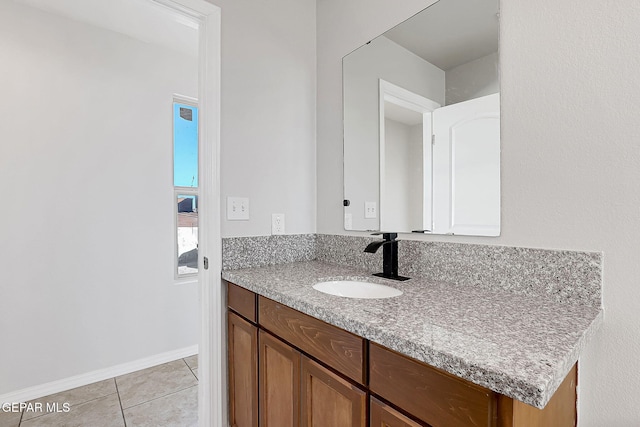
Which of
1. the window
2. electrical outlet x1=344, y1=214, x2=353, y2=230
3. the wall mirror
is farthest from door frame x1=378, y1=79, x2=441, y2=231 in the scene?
the window

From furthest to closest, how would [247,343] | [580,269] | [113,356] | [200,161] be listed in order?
[113,356] < [200,161] < [247,343] < [580,269]

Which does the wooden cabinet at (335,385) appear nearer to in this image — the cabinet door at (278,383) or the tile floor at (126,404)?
the cabinet door at (278,383)

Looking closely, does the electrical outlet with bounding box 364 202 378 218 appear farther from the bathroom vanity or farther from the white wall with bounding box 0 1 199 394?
the white wall with bounding box 0 1 199 394

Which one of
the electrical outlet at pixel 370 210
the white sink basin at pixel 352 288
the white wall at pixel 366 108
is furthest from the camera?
the electrical outlet at pixel 370 210

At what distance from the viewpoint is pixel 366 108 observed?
163cm

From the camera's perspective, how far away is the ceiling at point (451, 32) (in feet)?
3.68

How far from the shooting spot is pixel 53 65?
2.12 meters

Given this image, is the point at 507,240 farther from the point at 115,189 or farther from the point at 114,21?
the point at 114,21

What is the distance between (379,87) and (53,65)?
223 centimetres

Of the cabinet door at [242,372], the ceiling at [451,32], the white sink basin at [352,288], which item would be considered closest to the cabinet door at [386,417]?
the white sink basin at [352,288]

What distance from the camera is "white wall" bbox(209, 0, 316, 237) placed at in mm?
1556

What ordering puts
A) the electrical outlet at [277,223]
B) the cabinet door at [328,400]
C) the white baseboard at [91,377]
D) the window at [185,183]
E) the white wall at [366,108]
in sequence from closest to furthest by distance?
the cabinet door at [328,400] → the white wall at [366,108] → the electrical outlet at [277,223] → the white baseboard at [91,377] → the window at [185,183]

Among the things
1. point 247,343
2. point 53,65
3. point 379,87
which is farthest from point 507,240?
point 53,65

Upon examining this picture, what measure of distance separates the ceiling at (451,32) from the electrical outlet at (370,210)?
0.69m
